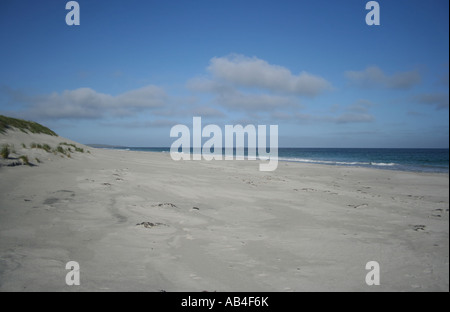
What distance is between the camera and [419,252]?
351 cm

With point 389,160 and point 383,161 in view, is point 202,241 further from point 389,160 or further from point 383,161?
point 389,160

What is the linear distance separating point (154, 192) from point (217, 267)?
4608 millimetres

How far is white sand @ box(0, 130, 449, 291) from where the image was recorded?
2832mm

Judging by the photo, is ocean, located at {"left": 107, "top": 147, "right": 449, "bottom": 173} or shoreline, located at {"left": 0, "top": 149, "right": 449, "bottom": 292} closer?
shoreline, located at {"left": 0, "top": 149, "right": 449, "bottom": 292}

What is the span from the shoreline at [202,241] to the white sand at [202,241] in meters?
0.02

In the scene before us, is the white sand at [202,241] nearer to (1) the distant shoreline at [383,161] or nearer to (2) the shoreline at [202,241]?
(2) the shoreline at [202,241]

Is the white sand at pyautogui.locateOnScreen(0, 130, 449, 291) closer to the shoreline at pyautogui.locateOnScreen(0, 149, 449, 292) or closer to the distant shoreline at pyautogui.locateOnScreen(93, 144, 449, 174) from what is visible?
the shoreline at pyautogui.locateOnScreen(0, 149, 449, 292)

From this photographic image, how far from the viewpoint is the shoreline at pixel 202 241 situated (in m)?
2.83

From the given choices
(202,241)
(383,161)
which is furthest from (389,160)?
(202,241)

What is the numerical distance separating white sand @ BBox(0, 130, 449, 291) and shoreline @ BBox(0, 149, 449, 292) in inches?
0.7

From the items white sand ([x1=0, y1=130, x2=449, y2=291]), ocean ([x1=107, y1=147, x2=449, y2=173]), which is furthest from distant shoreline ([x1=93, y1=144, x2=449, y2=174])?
white sand ([x1=0, y1=130, x2=449, y2=291])

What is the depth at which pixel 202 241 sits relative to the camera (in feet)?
13.4
